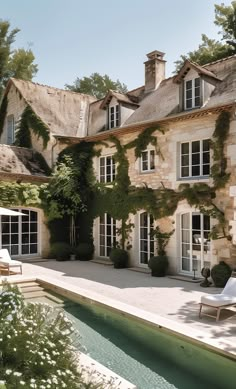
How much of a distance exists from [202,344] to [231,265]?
5.71 meters

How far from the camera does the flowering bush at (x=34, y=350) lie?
397 cm

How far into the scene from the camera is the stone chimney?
17703 millimetres

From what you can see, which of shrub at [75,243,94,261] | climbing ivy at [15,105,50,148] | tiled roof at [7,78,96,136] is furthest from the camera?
tiled roof at [7,78,96,136]

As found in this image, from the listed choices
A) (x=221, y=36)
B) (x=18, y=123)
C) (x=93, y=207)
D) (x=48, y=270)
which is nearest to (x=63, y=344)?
(x=48, y=270)

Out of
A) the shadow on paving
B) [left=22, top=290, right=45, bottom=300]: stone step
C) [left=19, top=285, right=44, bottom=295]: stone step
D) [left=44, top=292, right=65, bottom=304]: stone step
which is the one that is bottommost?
[left=22, top=290, right=45, bottom=300]: stone step

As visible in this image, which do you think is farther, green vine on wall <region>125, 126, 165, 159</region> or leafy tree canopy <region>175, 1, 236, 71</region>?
leafy tree canopy <region>175, 1, 236, 71</region>

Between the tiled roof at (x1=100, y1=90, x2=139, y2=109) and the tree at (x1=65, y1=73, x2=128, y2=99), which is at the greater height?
the tree at (x1=65, y1=73, x2=128, y2=99)

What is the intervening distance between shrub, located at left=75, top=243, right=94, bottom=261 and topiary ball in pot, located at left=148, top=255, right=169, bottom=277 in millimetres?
4359

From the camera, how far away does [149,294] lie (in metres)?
10.1

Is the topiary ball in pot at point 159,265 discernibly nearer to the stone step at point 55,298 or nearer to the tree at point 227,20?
the stone step at point 55,298

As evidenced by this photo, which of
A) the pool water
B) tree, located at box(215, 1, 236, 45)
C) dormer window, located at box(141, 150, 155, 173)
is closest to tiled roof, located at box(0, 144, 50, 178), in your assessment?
dormer window, located at box(141, 150, 155, 173)

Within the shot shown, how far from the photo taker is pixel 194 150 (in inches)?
516

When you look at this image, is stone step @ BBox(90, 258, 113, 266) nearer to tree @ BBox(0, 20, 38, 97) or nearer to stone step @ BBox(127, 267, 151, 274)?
stone step @ BBox(127, 267, 151, 274)

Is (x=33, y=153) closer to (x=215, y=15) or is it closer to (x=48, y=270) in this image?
(x=48, y=270)
